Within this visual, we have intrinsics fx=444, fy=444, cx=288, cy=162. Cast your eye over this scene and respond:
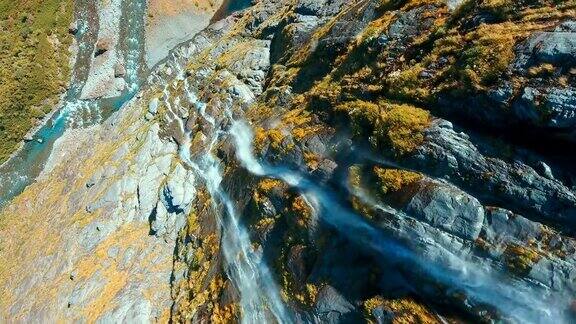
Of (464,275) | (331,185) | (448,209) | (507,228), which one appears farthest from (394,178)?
(507,228)

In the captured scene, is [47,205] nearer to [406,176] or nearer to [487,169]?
[406,176]

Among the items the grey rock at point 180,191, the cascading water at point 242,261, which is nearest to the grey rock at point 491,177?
the cascading water at point 242,261

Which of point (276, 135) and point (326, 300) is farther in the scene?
point (276, 135)

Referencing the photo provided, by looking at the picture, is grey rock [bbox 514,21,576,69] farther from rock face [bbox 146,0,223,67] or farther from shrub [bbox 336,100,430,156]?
rock face [bbox 146,0,223,67]

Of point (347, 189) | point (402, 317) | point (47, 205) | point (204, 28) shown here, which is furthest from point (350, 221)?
point (204, 28)

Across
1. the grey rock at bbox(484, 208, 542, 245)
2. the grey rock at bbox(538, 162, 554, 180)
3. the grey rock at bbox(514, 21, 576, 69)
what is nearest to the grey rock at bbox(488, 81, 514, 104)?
the grey rock at bbox(514, 21, 576, 69)

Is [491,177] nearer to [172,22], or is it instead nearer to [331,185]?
[331,185]
